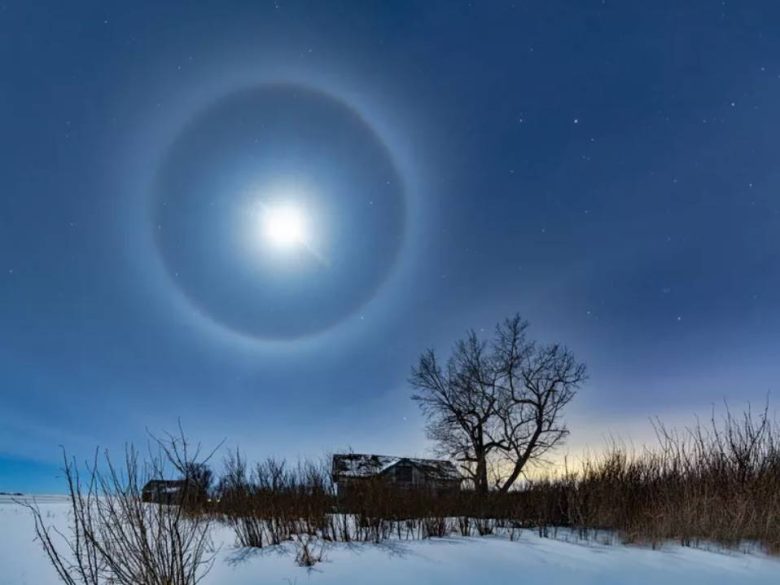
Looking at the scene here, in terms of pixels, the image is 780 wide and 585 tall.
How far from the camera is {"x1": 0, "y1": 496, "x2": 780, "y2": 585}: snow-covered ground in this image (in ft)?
18.2

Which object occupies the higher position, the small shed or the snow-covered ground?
the small shed

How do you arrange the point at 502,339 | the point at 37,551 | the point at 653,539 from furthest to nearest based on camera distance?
the point at 502,339 < the point at 37,551 < the point at 653,539

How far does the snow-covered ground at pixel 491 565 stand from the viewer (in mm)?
5559

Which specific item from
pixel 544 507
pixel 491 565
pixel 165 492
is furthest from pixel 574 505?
pixel 165 492

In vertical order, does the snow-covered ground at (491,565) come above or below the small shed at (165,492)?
below

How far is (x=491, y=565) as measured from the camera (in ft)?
20.7

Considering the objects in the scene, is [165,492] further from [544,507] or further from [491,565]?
[544,507]

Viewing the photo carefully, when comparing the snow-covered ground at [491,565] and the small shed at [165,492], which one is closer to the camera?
the small shed at [165,492]

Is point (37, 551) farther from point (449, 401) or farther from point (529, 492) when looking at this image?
point (449, 401)

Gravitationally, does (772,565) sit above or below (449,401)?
below

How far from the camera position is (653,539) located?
7.64 meters

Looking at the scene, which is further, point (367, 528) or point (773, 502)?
point (367, 528)

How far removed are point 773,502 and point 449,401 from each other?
763 inches

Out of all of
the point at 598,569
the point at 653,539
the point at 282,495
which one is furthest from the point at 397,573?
the point at 653,539
